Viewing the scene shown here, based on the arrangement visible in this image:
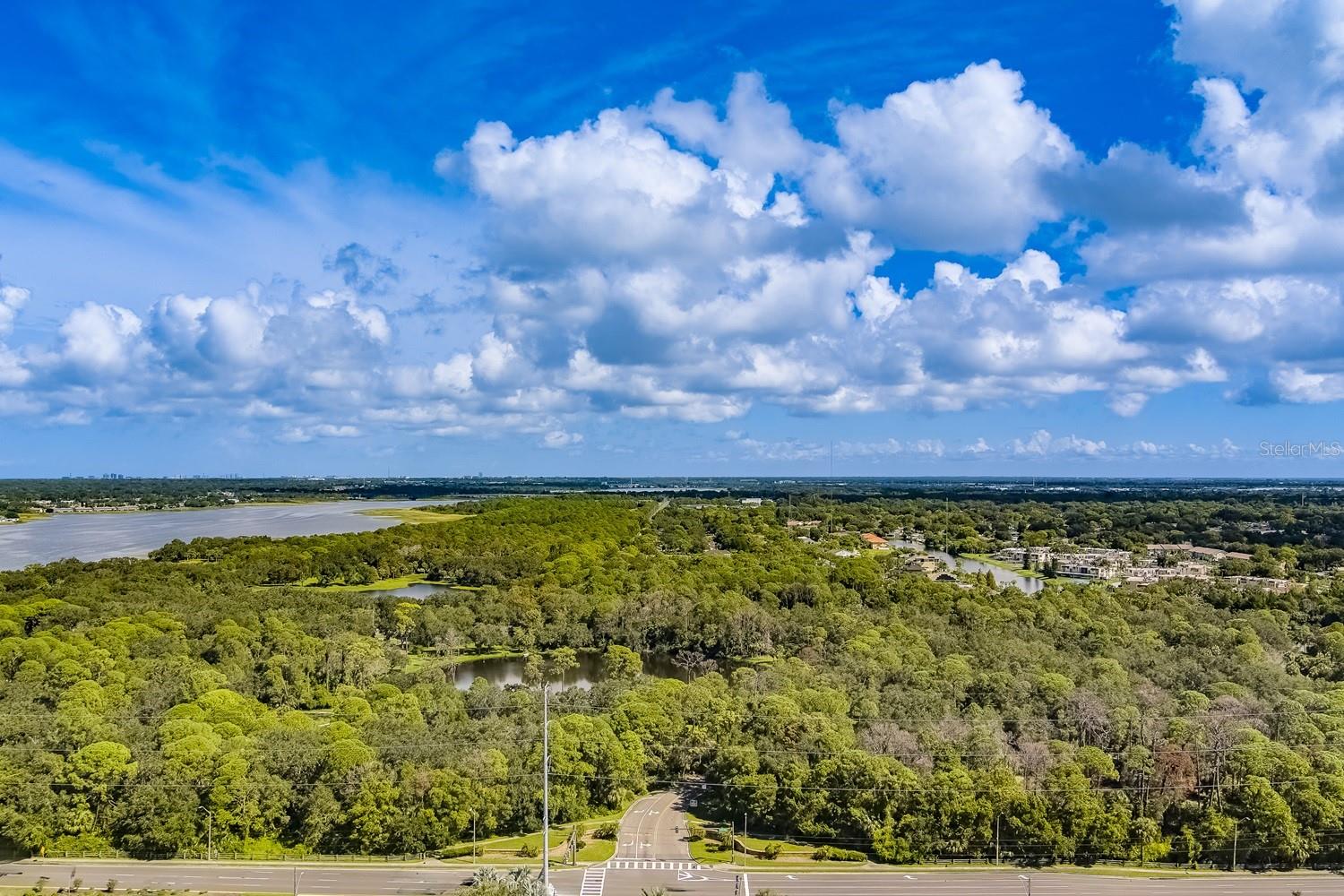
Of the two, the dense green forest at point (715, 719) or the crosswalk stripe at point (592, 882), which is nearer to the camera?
the crosswalk stripe at point (592, 882)

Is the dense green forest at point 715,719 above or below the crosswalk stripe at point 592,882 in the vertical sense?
above

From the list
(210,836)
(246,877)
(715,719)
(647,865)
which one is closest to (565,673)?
(715,719)

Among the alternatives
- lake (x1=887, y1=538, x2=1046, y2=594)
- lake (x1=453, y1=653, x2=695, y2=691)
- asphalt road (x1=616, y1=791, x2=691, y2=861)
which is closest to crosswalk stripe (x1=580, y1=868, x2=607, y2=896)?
asphalt road (x1=616, y1=791, x2=691, y2=861)

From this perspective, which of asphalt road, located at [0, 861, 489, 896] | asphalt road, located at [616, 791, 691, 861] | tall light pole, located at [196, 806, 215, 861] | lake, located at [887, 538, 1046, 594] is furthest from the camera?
lake, located at [887, 538, 1046, 594]

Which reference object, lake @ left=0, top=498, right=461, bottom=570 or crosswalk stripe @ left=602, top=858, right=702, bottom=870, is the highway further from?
lake @ left=0, top=498, right=461, bottom=570

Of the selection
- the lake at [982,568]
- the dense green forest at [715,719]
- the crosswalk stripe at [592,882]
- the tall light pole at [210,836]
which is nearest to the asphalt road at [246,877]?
the tall light pole at [210,836]

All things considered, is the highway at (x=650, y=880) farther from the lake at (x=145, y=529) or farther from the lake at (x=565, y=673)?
the lake at (x=145, y=529)
